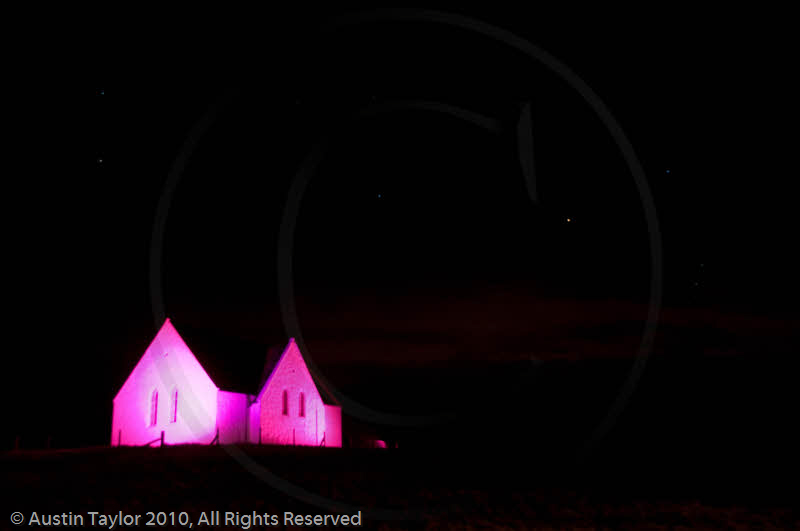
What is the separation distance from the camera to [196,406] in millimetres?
36312

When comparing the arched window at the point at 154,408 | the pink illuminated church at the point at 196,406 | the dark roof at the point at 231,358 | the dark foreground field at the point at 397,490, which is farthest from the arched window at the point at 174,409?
the dark foreground field at the point at 397,490

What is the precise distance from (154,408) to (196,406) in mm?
2646

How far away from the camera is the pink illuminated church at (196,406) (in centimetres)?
3603

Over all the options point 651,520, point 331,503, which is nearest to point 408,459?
point 331,503

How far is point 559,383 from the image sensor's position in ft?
338

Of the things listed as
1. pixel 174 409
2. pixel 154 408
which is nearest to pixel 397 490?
pixel 174 409

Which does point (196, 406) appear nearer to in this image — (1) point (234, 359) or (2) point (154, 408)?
(2) point (154, 408)

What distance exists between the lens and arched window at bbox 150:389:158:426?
36594 millimetres

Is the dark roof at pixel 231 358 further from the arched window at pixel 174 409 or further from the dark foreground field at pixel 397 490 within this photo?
the dark foreground field at pixel 397 490

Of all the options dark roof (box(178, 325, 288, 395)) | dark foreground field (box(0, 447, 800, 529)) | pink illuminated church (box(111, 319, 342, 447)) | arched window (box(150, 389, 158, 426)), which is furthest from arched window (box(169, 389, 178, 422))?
dark foreground field (box(0, 447, 800, 529))

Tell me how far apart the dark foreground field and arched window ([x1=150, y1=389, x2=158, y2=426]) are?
7518 mm

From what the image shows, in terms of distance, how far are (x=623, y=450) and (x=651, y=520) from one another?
80.4 ft

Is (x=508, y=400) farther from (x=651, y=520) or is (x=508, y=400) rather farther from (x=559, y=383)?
(x=651, y=520)

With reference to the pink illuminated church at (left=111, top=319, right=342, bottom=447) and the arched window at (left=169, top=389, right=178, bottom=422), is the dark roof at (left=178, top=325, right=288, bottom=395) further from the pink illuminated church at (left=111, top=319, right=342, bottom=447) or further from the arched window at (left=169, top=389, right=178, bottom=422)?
the arched window at (left=169, top=389, right=178, bottom=422)
